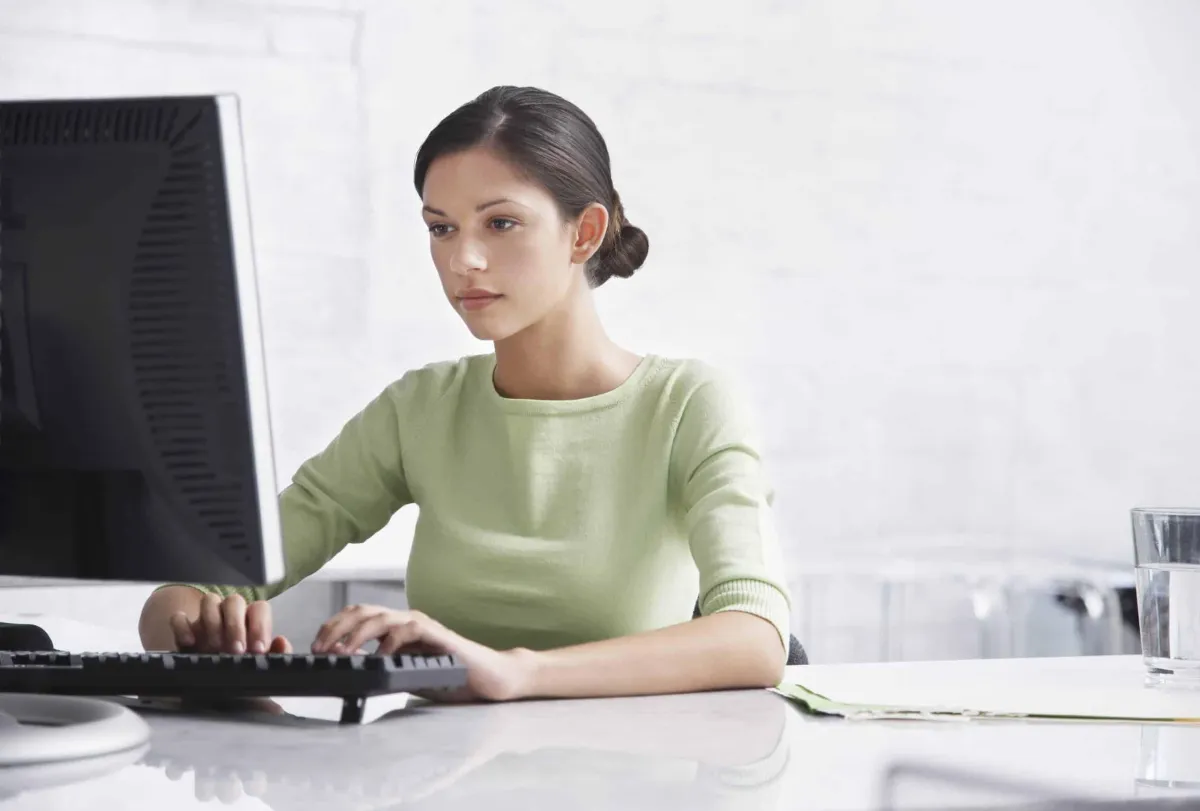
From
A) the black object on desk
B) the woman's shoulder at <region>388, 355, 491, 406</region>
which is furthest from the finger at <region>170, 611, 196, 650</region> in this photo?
the woman's shoulder at <region>388, 355, 491, 406</region>

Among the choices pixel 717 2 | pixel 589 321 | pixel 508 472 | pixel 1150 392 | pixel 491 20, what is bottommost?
pixel 508 472

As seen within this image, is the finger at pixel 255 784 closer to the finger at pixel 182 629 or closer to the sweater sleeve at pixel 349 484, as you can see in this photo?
the finger at pixel 182 629

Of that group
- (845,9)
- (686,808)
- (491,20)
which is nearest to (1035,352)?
(845,9)

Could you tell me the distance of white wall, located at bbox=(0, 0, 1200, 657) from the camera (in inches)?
103

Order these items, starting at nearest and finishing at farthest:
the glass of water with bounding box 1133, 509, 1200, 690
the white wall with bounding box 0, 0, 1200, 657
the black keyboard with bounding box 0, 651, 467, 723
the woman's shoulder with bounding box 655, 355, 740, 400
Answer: the black keyboard with bounding box 0, 651, 467, 723 < the glass of water with bounding box 1133, 509, 1200, 690 < the woman's shoulder with bounding box 655, 355, 740, 400 < the white wall with bounding box 0, 0, 1200, 657

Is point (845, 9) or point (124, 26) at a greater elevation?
point (845, 9)

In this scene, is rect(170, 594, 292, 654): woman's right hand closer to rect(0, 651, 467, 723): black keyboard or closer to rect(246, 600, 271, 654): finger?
rect(246, 600, 271, 654): finger

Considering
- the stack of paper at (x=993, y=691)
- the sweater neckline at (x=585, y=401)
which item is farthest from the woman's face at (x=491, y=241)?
the stack of paper at (x=993, y=691)

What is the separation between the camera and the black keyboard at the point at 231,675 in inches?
31.9

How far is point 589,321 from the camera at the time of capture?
142 cm

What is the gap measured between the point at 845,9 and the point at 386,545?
5.04 ft

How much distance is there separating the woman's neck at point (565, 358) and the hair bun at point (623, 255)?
5 cm

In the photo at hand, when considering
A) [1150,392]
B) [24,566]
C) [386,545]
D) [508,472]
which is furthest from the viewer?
[1150,392]

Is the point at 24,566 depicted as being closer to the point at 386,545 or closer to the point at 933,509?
the point at 386,545
